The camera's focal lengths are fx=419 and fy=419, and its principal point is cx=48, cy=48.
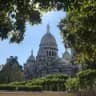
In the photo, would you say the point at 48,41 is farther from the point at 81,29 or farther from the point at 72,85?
the point at 81,29

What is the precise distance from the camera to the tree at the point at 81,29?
14.5 metres

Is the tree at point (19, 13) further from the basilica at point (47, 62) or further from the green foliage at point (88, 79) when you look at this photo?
the basilica at point (47, 62)

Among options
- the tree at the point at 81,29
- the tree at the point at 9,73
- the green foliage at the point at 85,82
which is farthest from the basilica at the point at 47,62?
the tree at the point at 81,29

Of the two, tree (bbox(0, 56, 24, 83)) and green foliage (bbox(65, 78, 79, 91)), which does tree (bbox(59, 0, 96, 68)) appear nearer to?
green foliage (bbox(65, 78, 79, 91))

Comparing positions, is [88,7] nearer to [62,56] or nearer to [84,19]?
[84,19]

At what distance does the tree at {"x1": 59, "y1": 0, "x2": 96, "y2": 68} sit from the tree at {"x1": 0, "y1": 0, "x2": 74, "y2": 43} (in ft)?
2.61

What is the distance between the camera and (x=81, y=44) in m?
20.3

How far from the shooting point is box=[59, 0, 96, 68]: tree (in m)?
14.5

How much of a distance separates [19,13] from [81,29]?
6.03 meters

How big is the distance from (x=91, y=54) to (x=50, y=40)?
65.4 meters

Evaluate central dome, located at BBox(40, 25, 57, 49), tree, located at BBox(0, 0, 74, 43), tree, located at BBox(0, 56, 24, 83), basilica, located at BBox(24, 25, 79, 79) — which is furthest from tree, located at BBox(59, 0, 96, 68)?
central dome, located at BBox(40, 25, 57, 49)

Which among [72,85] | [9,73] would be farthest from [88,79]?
[9,73]

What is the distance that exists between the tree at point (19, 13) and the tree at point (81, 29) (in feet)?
2.61

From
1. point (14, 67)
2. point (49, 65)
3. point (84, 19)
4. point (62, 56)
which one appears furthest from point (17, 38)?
point (62, 56)
